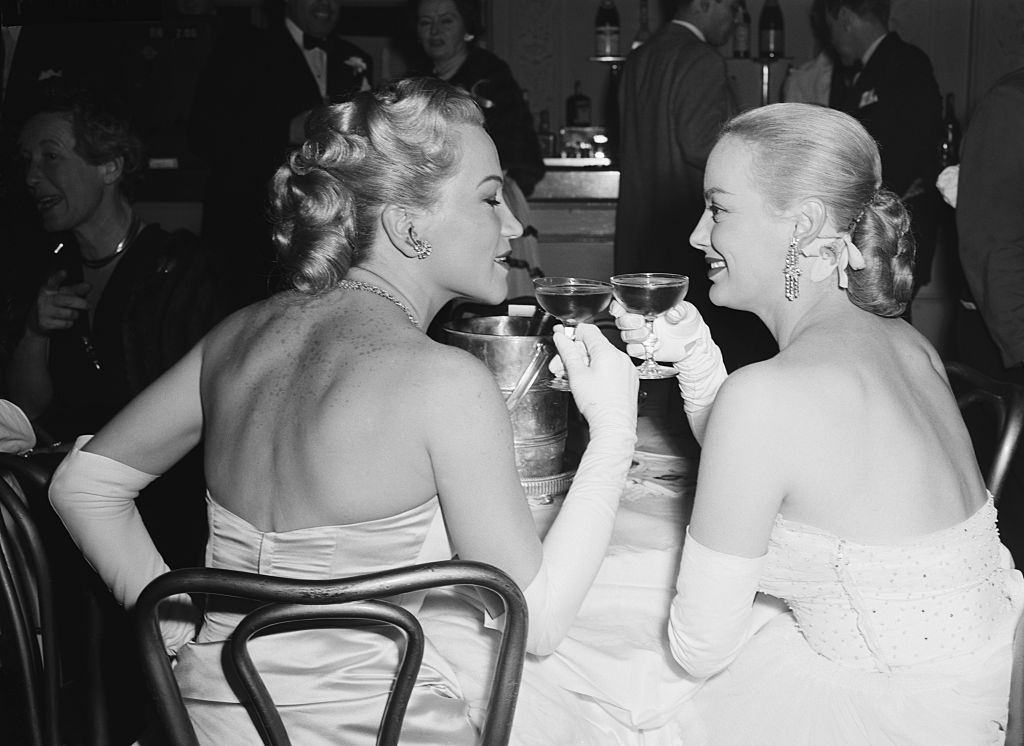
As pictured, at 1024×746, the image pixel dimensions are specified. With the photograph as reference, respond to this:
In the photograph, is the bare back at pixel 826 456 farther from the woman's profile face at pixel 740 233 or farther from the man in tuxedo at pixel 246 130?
the man in tuxedo at pixel 246 130

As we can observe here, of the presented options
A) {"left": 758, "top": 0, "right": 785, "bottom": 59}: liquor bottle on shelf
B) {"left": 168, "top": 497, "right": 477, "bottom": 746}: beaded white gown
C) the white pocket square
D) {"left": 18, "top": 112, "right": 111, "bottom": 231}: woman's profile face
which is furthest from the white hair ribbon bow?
{"left": 758, "top": 0, "right": 785, "bottom": 59}: liquor bottle on shelf

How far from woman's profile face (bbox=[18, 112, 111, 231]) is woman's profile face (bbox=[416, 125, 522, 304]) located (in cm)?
151

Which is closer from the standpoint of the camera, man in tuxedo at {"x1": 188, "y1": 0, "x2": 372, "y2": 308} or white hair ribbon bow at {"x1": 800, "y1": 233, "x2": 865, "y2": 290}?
white hair ribbon bow at {"x1": 800, "y1": 233, "x2": 865, "y2": 290}

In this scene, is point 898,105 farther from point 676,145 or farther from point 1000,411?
point 1000,411

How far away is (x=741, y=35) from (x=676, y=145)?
8.95ft

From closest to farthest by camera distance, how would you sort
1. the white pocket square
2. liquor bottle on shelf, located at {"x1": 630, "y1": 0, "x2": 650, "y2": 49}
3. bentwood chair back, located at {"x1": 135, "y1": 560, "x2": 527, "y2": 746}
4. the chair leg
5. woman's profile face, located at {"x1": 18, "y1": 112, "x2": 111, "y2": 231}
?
bentwood chair back, located at {"x1": 135, "y1": 560, "x2": 527, "y2": 746} < the chair leg < woman's profile face, located at {"x1": 18, "y1": 112, "x2": 111, "y2": 231} < the white pocket square < liquor bottle on shelf, located at {"x1": 630, "y1": 0, "x2": 650, "y2": 49}

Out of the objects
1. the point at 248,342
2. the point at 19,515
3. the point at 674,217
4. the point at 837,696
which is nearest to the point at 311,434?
the point at 248,342

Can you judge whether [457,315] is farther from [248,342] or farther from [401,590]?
[401,590]

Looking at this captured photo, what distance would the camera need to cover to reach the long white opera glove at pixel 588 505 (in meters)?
1.25

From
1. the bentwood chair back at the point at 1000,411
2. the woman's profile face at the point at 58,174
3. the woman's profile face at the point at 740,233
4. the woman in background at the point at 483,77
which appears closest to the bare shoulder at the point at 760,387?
the woman's profile face at the point at 740,233

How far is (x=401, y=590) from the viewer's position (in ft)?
3.26

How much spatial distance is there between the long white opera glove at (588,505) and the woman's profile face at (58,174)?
1.71 metres

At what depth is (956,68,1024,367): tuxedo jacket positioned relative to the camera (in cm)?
268

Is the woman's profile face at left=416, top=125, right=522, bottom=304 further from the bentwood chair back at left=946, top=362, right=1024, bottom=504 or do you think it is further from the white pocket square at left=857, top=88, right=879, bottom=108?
the white pocket square at left=857, top=88, right=879, bottom=108
